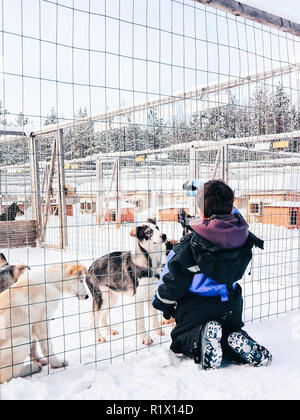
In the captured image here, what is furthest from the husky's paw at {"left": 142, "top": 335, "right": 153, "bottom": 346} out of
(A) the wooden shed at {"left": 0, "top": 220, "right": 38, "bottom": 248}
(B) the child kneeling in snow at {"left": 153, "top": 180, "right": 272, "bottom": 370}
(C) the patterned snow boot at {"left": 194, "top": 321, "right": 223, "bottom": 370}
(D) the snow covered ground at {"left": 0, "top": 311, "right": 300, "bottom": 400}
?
(A) the wooden shed at {"left": 0, "top": 220, "right": 38, "bottom": 248}

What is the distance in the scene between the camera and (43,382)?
2.10 meters

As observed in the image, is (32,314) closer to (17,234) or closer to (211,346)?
(211,346)

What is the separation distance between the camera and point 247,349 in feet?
7.63

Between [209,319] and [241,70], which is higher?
[241,70]

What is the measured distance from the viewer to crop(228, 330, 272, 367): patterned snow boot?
7.64 ft

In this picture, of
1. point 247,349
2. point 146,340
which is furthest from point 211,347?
point 146,340

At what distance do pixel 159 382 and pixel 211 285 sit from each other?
2.13ft

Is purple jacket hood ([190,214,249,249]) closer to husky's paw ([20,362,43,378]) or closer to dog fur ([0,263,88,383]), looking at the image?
dog fur ([0,263,88,383])

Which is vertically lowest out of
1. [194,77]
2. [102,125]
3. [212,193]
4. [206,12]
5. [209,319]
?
[209,319]
